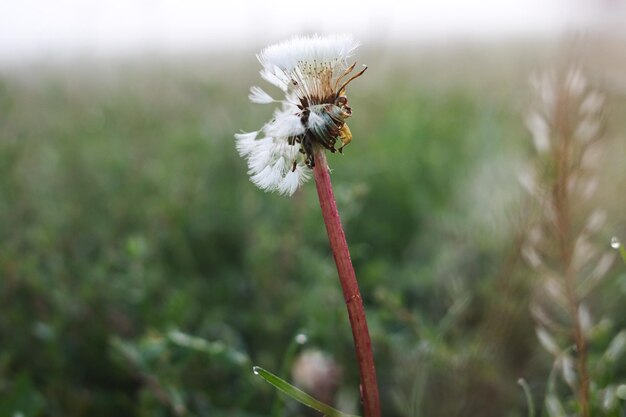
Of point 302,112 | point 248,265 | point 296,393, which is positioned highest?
point 248,265

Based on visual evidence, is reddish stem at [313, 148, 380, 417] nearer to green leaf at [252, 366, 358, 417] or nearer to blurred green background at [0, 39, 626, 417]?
green leaf at [252, 366, 358, 417]

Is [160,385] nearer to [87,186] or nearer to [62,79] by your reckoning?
[87,186]

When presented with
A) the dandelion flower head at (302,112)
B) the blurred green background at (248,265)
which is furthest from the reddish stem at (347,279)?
the blurred green background at (248,265)

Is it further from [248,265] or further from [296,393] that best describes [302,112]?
[248,265]

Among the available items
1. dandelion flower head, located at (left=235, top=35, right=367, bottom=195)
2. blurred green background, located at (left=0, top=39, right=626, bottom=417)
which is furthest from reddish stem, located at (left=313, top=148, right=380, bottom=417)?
blurred green background, located at (left=0, top=39, right=626, bottom=417)

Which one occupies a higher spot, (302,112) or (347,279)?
(302,112)

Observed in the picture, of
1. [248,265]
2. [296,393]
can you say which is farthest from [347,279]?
[248,265]

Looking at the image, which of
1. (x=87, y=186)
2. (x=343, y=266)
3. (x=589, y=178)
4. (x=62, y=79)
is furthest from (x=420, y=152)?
(x=62, y=79)

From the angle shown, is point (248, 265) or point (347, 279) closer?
point (347, 279)
